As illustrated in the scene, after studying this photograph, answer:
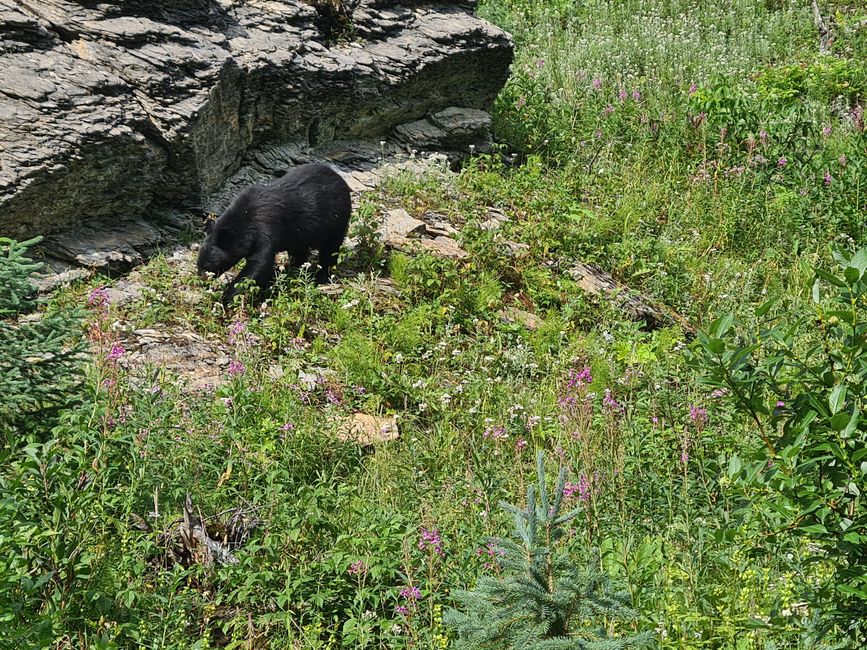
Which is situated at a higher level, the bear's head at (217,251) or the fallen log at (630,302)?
the bear's head at (217,251)

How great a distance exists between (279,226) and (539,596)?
5885mm

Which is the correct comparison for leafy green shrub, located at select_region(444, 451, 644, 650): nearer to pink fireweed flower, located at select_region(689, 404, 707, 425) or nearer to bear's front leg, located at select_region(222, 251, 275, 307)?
pink fireweed flower, located at select_region(689, 404, 707, 425)

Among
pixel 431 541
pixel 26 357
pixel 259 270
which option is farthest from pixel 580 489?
pixel 259 270

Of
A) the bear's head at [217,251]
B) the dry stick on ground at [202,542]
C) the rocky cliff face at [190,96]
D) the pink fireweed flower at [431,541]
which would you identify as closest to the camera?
the pink fireweed flower at [431,541]

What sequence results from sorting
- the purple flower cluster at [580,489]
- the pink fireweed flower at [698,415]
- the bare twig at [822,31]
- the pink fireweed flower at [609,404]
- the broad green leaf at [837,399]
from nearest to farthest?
1. the broad green leaf at [837,399]
2. the purple flower cluster at [580,489]
3. the pink fireweed flower at [698,415]
4. the pink fireweed flower at [609,404]
5. the bare twig at [822,31]

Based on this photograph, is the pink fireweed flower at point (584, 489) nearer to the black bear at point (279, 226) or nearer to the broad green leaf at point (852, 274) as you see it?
the broad green leaf at point (852, 274)

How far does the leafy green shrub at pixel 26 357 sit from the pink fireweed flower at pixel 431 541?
2.13 m

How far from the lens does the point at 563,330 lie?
307 inches

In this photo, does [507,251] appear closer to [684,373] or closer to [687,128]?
[684,373]

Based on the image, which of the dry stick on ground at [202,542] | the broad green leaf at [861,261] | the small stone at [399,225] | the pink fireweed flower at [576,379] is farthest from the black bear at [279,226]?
the broad green leaf at [861,261]

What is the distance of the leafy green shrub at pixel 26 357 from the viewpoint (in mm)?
4406

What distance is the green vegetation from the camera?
2912 mm

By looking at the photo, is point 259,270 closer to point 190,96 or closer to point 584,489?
point 190,96

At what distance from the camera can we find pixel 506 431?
5766 mm
